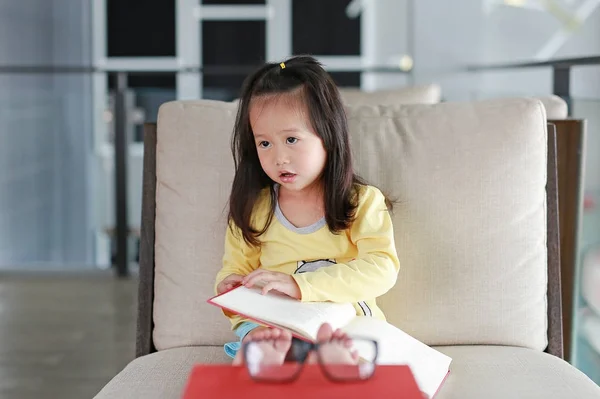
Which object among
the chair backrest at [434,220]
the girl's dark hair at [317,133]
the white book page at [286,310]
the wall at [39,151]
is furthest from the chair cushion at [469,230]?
the wall at [39,151]

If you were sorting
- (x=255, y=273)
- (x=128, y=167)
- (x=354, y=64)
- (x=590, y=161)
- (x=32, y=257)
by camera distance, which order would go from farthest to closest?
(x=354, y=64), (x=32, y=257), (x=128, y=167), (x=590, y=161), (x=255, y=273)

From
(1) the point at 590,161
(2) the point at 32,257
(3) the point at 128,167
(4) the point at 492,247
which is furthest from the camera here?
(2) the point at 32,257

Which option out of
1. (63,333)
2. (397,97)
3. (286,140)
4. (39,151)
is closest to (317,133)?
(286,140)

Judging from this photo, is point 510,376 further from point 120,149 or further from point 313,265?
point 120,149

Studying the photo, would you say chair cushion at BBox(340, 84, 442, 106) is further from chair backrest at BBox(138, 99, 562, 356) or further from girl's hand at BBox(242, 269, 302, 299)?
girl's hand at BBox(242, 269, 302, 299)

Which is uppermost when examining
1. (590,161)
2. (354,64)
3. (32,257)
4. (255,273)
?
(354,64)

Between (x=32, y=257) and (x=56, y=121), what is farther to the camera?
(x=56, y=121)

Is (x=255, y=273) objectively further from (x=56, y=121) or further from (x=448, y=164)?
(x=56, y=121)

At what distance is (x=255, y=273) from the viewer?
1.53 m

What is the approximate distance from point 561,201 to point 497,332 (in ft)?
1.61

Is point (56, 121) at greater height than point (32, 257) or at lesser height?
greater

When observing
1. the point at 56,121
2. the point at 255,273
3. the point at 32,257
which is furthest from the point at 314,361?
the point at 56,121

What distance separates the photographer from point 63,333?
3.56 meters

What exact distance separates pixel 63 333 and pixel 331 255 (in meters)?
2.19
